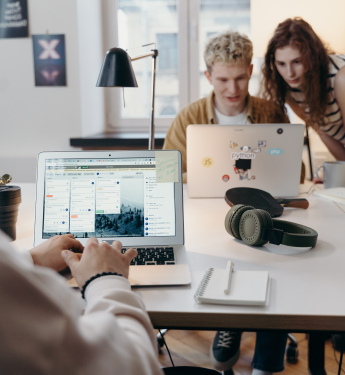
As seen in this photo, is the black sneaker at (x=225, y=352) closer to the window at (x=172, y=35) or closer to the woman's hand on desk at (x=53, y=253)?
the woman's hand on desk at (x=53, y=253)

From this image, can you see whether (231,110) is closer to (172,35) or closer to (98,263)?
(172,35)

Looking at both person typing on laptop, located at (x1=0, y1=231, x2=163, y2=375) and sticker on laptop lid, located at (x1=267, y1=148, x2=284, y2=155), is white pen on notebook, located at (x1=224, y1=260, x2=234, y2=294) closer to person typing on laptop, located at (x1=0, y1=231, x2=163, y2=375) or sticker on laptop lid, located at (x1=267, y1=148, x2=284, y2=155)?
person typing on laptop, located at (x1=0, y1=231, x2=163, y2=375)

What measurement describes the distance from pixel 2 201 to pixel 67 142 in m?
1.64

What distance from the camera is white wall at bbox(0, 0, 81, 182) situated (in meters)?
2.40

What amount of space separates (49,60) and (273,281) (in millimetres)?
2207

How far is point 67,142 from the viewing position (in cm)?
254

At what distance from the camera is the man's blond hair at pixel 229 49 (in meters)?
1.79

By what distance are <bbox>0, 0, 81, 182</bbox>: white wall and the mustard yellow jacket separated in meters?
0.82

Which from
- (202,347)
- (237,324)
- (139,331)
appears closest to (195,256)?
(237,324)

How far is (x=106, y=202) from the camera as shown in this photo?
0.93 metres

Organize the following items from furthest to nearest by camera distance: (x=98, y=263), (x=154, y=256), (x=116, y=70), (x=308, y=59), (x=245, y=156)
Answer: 1. (x=308, y=59)
2. (x=245, y=156)
3. (x=116, y=70)
4. (x=154, y=256)
5. (x=98, y=263)

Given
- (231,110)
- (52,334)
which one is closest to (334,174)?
(231,110)

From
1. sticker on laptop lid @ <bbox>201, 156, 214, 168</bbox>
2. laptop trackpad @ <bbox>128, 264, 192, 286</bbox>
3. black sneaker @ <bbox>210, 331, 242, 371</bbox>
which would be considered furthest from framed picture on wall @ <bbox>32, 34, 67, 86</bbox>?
laptop trackpad @ <bbox>128, 264, 192, 286</bbox>

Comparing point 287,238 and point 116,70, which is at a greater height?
point 116,70
